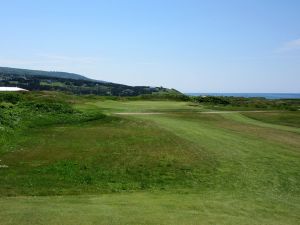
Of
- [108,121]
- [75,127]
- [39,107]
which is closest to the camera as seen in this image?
[75,127]

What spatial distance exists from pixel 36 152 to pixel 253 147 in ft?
42.8

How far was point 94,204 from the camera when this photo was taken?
1312cm

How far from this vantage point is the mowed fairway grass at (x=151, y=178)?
12039 mm

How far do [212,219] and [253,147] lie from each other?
16461 mm

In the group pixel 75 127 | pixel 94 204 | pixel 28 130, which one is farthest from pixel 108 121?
pixel 94 204

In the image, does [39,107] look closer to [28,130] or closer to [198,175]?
[28,130]

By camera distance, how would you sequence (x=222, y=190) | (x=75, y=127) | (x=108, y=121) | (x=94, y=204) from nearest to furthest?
(x=94, y=204)
(x=222, y=190)
(x=75, y=127)
(x=108, y=121)

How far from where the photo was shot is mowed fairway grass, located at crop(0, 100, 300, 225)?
12039 millimetres

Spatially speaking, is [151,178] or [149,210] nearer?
[149,210]

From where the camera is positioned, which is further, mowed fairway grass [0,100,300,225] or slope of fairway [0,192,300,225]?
mowed fairway grass [0,100,300,225]

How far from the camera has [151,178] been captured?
18844 mm

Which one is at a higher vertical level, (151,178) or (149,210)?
(149,210)

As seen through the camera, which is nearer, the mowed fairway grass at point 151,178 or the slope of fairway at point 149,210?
the slope of fairway at point 149,210

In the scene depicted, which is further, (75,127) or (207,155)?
(75,127)
